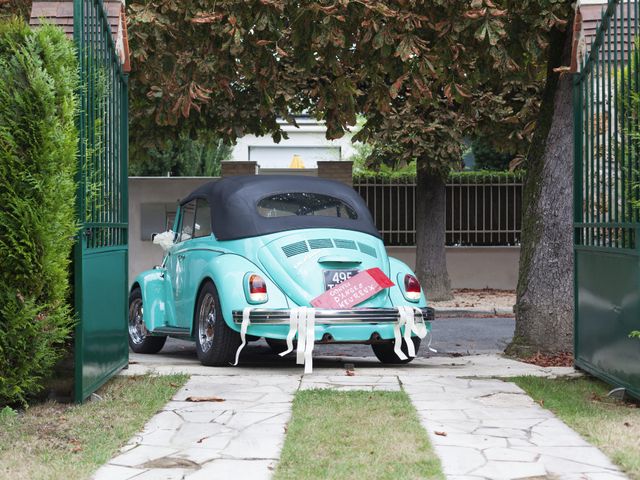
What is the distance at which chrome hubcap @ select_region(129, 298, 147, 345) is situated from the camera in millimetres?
11750

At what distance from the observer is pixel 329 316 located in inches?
363

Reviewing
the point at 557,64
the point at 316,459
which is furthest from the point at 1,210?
the point at 557,64

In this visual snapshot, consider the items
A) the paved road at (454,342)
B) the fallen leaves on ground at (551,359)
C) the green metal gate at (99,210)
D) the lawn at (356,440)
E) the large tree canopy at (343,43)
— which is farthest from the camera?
the paved road at (454,342)

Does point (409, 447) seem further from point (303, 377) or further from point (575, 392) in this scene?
point (303, 377)

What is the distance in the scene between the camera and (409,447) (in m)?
5.88

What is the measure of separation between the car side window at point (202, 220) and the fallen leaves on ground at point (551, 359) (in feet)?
11.7

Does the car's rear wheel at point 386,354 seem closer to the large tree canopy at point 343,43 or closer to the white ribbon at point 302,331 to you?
the white ribbon at point 302,331

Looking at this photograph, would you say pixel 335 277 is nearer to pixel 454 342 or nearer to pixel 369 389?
pixel 369 389

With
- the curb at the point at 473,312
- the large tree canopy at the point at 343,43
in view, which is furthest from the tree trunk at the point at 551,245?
the curb at the point at 473,312

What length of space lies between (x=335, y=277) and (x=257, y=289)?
29.7 inches

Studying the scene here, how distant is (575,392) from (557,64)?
448 centimetres

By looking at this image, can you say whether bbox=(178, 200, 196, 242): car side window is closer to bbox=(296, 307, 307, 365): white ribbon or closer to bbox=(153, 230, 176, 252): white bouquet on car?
bbox=(153, 230, 176, 252): white bouquet on car

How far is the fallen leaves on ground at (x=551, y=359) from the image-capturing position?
1024 cm

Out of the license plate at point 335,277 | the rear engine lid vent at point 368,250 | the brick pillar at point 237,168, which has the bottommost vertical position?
the license plate at point 335,277
